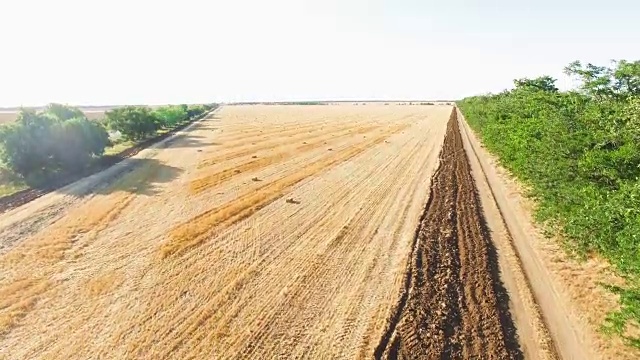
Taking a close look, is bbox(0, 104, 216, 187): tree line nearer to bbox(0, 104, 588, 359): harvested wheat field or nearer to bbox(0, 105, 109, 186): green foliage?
bbox(0, 105, 109, 186): green foliage

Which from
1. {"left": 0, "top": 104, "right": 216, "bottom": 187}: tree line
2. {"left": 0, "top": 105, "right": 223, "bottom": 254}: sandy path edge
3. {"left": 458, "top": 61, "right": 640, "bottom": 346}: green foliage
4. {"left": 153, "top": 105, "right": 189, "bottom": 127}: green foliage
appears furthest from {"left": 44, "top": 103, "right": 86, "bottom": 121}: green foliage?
{"left": 458, "top": 61, "right": 640, "bottom": 346}: green foliage

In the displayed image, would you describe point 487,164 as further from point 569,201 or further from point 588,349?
point 588,349

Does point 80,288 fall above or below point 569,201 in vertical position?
below

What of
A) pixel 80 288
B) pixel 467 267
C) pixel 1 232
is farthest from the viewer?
pixel 1 232

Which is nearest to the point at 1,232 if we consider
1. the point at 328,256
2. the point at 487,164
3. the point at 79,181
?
the point at 79,181

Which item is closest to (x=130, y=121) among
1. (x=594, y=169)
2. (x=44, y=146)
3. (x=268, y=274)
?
(x=44, y=146)

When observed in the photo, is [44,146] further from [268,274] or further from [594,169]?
[594,169]

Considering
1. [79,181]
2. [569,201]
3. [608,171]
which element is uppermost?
[608,171]

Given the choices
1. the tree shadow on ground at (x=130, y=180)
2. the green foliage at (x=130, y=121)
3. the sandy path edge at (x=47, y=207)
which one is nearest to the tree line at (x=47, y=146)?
the sandy path edge at (x=47, y=207)
